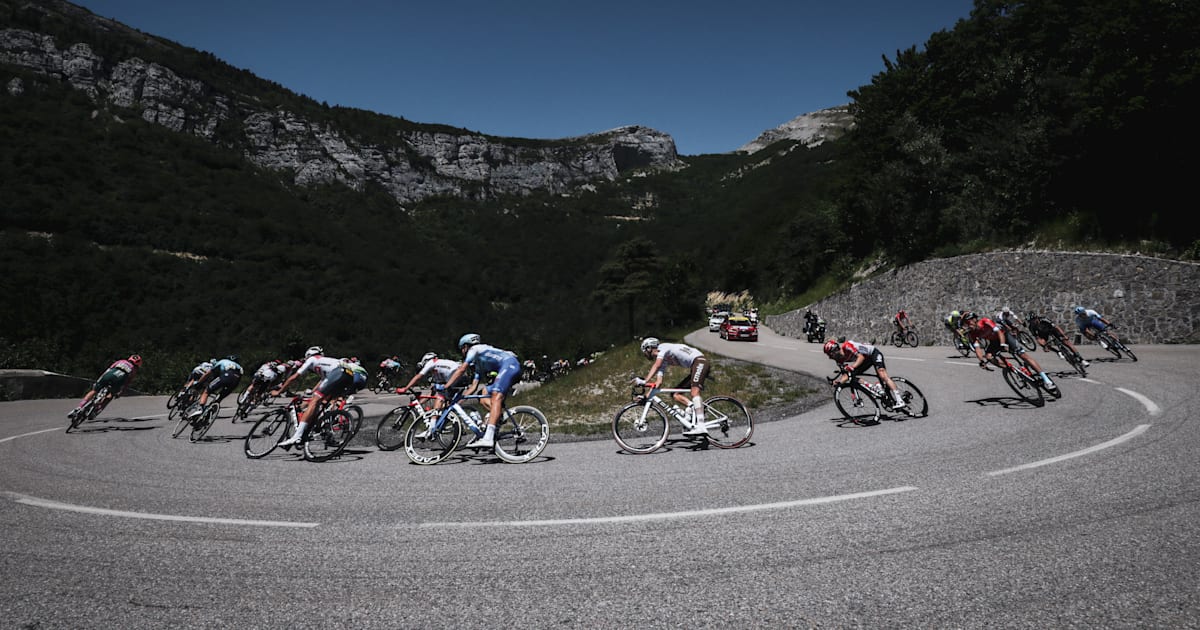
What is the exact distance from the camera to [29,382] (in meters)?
19.2

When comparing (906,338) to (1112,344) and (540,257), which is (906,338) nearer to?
(1112,344)

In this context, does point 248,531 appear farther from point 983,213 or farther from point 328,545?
point 983,213

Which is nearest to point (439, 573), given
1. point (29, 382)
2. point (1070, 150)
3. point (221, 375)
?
point (221, 375)

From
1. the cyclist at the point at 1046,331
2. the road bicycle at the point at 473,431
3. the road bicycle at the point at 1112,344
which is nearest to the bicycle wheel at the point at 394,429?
the road bicycle at the point at 473,431

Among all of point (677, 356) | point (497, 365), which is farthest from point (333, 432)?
point (677, 356)

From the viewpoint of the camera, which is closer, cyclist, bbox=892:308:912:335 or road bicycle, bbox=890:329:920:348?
road bicycle, bbox=890:329:920:348

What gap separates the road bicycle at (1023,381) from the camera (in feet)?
31.3

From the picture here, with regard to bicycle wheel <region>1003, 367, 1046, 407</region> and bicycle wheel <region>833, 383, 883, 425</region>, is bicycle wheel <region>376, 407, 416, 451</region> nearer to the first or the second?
bicycle wheel <region>833, 383, 883, 425</region>

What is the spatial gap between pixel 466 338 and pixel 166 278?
222ft

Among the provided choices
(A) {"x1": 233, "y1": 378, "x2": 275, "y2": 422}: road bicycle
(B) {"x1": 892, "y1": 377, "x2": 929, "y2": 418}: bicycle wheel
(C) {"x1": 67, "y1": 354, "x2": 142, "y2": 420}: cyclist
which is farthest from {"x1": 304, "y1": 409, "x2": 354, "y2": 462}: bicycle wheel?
(B) {"x1": 892, "y1": 377, "x2": 929, "y2": 418}: bicycle wheel

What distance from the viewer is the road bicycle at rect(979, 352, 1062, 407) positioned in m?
9.55

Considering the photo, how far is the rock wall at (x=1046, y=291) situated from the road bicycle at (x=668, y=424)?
18.8 m

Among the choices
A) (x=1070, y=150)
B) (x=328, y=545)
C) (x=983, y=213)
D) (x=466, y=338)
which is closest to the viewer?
(x=328, y=545)

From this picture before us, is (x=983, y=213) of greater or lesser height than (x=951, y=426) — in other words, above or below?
above
